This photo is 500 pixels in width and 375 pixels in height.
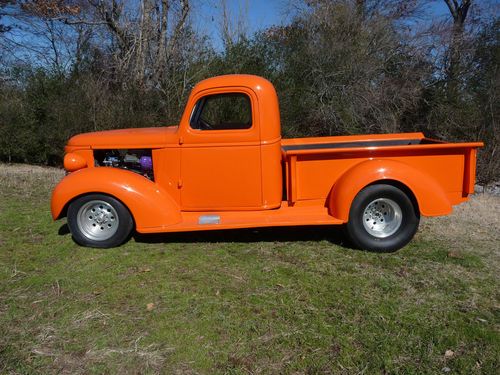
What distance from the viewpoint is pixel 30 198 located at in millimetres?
7371

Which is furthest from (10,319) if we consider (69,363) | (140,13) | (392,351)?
(140,13)

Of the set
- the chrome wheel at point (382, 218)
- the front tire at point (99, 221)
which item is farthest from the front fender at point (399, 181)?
the front tire at point (99, 221)

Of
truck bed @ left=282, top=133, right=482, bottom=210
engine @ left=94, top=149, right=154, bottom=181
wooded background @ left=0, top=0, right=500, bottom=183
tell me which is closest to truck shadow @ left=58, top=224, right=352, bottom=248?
truck bed @ left=282, top=133, right=482, bottom=210

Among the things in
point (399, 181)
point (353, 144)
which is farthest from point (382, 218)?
point (353, 144)

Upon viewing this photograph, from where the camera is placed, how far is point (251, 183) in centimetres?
479

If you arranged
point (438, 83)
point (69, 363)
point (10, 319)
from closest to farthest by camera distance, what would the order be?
point (69, 363), point (10, 319), point (438, 83)

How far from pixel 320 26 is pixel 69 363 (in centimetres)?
1030

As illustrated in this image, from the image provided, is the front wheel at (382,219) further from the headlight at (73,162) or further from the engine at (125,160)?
the headlight at (73,162)

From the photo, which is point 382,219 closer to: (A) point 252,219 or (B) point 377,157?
(B) point 377,157

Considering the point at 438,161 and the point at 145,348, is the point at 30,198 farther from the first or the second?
the point at 438,161

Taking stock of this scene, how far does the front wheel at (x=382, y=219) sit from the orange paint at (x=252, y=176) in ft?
0.33

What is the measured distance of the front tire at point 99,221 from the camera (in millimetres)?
4719

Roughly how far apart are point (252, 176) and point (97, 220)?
184 centimetres

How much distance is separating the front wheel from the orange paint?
0.10 metres
